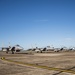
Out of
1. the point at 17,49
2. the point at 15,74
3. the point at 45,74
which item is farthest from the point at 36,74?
the point at 17,49

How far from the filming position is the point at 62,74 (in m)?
12.2

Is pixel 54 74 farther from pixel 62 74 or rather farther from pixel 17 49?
pixel 17 49

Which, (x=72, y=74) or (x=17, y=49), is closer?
(x=72, y=74)

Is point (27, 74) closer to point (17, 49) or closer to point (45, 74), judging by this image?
point (45, 74)

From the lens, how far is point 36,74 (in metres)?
12.4

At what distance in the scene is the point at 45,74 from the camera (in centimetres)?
1228

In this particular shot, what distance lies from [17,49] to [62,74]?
276 feet

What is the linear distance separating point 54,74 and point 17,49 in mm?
83909

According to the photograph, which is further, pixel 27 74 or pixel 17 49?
pixel 17 49

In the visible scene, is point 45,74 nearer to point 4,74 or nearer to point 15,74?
point 15,74

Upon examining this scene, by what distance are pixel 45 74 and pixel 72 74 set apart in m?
2.14

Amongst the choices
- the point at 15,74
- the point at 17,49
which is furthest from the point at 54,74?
the point at 17,49

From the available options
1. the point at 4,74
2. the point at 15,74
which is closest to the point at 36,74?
the point at 15,74

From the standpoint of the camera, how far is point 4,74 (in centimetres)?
1277
